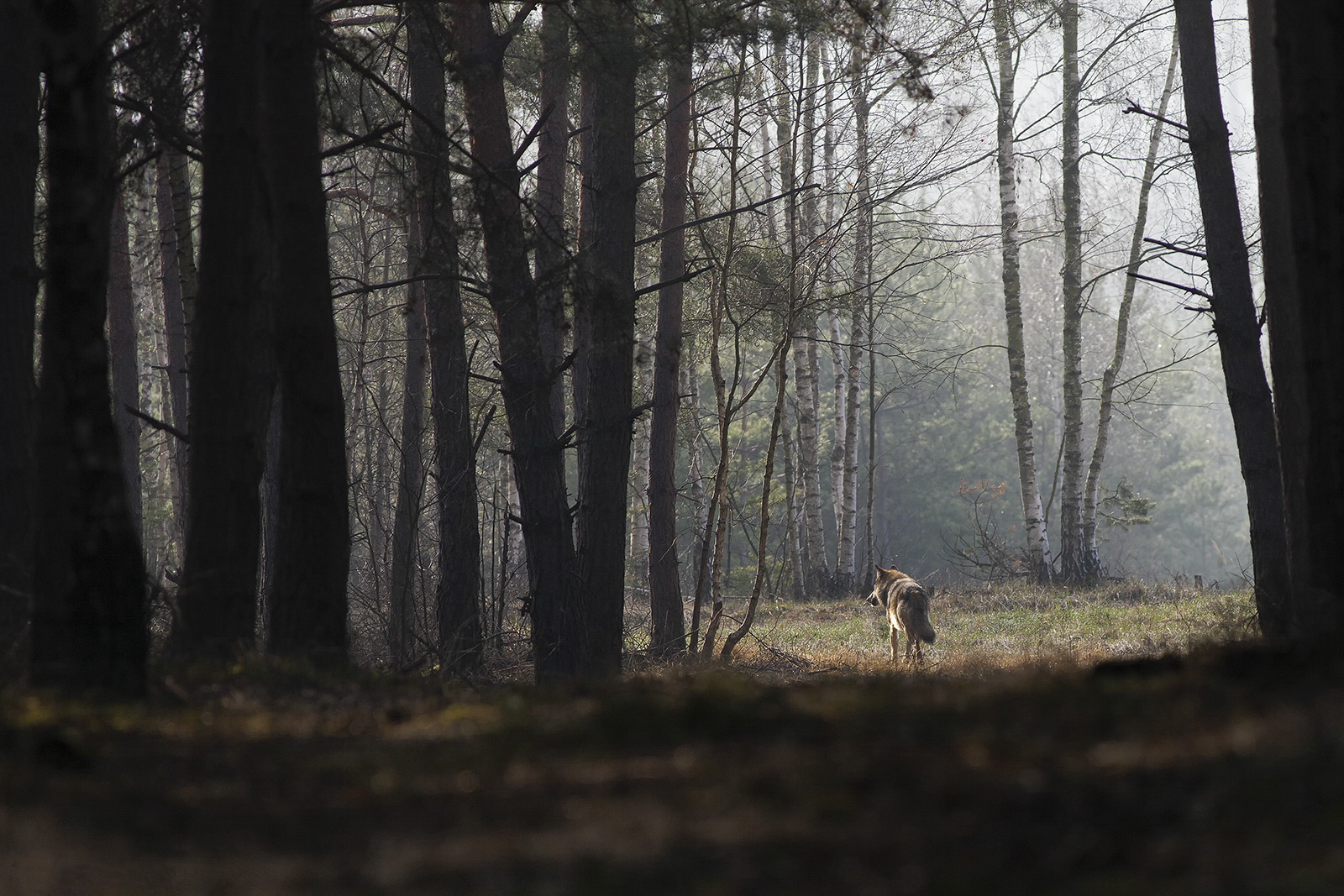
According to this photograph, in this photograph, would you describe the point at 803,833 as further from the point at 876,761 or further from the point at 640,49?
the point at 640,49

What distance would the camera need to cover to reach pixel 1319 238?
4410 millimetres

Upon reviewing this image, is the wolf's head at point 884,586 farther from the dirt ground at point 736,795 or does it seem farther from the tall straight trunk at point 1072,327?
the dirt ground at point 736,795

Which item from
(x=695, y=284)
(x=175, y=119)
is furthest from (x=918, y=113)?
(x=175, y=119)

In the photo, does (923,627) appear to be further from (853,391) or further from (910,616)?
(853,391)

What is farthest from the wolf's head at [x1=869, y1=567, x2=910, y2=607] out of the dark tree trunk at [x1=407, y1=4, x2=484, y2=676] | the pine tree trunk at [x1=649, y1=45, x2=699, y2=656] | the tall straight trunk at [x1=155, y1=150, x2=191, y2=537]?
the tall straight trunk at [x1=155, y1=150, x2=191, y2=537]

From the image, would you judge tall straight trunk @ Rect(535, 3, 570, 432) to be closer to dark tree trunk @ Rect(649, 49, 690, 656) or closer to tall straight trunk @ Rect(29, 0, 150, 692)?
dark tree trunk @ Rect(649, 49, 690, 656)

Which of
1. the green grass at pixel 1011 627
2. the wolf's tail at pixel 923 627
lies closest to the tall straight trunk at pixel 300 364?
the green grass at pixel 1011 627

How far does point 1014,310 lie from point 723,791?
890 inches

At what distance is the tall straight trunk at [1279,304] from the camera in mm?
7887

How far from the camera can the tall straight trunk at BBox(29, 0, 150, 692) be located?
408cm

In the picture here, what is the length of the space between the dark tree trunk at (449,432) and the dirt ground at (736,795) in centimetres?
643

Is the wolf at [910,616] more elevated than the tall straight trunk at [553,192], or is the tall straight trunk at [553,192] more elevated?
the tall straight trunk at [553,192]

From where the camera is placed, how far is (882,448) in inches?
2232

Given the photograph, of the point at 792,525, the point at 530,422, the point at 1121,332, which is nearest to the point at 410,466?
the point at 530,422
